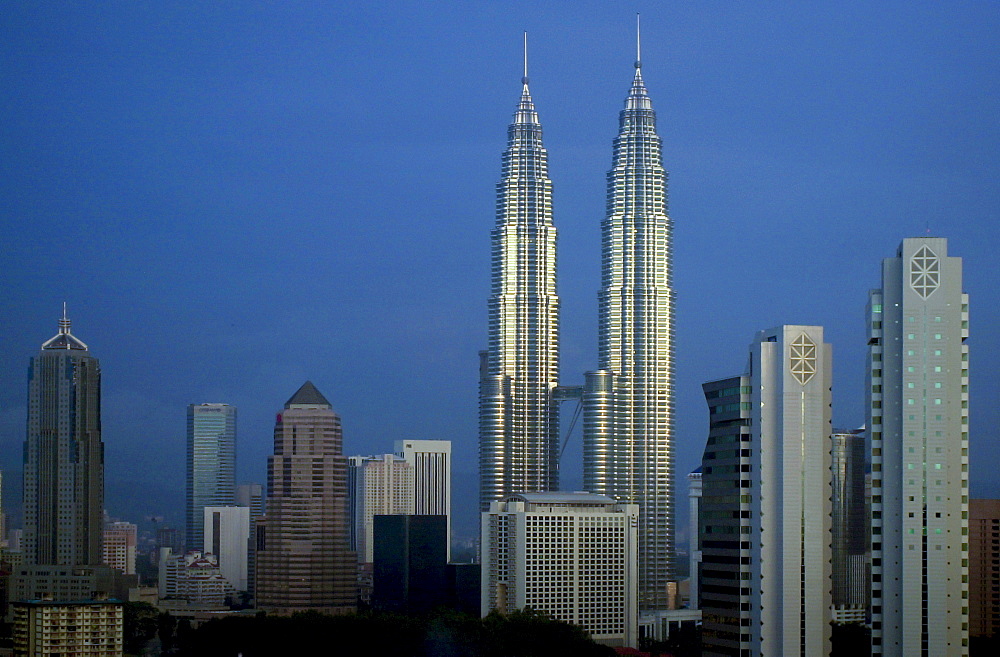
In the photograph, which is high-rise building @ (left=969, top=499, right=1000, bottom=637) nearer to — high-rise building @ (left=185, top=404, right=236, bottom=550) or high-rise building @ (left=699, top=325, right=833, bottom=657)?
high-rise building @ (left=699, top=325, right=833, bottom=657)

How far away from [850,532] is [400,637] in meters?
27.3

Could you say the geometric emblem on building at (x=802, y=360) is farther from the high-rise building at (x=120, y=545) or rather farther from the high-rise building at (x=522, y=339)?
the high-rise building at (x=120, y=545)

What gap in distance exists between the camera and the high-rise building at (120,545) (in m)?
103

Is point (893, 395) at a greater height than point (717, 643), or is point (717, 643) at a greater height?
point (893, 395)

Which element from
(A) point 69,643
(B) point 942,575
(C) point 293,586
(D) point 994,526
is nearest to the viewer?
(B) point 942,575

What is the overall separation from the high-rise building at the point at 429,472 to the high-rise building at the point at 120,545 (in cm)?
1901

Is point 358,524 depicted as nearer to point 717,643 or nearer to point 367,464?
point 367,464

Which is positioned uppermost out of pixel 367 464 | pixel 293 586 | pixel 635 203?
Answer: pixel 635 203

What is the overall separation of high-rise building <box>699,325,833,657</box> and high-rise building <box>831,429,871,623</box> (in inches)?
1359

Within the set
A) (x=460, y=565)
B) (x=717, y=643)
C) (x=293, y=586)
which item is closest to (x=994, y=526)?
(x=717, y=643)

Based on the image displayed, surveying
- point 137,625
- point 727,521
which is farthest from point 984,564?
point 137,625

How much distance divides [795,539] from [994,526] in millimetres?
26657

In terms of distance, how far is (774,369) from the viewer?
140 feet

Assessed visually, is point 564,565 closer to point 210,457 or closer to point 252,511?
point 252,511
